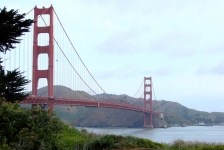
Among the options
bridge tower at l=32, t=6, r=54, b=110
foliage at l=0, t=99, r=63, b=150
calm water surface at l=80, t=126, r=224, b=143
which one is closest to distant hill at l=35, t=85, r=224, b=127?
bridge tower at l=32, t=6, r=54, b=110

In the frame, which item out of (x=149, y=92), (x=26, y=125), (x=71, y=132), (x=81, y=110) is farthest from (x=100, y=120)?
(x=26, y=125)

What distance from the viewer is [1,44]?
9.63 meters

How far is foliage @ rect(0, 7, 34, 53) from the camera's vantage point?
9078 millimetres

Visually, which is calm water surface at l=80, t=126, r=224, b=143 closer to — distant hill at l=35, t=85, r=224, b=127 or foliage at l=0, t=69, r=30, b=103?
foliage at l=0, t=69, r=30, b=103

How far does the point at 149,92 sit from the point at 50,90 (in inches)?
1382

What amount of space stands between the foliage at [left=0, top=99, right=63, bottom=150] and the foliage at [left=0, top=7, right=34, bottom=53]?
2.75m

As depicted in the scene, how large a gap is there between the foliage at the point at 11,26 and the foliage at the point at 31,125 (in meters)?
2.75

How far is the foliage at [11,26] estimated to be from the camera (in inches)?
357

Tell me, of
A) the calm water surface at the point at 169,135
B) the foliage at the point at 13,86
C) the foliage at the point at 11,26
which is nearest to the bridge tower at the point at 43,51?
the calm water surface at the point at 169,135

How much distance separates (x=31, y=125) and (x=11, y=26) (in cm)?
348

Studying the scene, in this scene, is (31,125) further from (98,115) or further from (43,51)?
(98,115)

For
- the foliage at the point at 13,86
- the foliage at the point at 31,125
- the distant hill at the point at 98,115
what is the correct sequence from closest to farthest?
the foliage at the point at 31,125
the foliage at the point at 13,86
the distant hill at the point at 98,115

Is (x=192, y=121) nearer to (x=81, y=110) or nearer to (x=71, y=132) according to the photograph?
(x=81, y=110)

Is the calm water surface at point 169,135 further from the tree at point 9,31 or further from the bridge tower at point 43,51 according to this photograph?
the bridge tower at point 43,51
